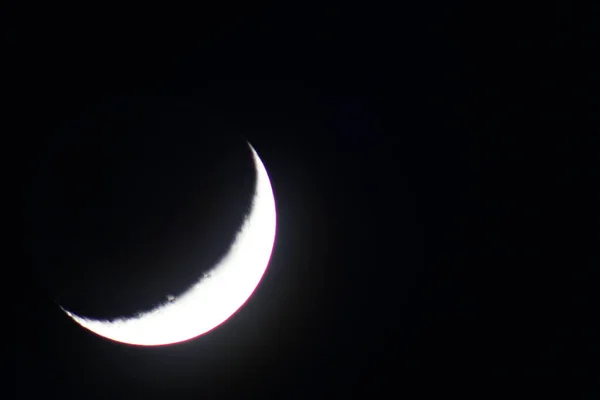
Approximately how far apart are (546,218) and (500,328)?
2.47 ft

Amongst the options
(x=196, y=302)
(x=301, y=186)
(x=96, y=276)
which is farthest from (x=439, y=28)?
(x=96, y=276)

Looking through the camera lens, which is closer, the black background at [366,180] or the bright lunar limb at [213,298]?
the bright lunar limb at [213,298]

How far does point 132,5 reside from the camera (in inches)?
101

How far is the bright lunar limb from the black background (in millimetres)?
278

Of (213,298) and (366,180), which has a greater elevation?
(366,180)

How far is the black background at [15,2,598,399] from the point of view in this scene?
2.57 metres

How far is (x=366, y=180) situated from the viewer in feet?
9.07

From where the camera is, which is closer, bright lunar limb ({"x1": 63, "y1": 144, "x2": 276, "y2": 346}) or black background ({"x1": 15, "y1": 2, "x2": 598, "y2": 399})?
bright lunar limb ({"x1": 63, "y1": 144, "x2": 276, "y2": 346})

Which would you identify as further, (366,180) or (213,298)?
(366,180)

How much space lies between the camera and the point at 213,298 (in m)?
2.30

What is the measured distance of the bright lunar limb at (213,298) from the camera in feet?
7.18

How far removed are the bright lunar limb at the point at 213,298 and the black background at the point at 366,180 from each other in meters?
0.28

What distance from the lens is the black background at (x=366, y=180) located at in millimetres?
2568

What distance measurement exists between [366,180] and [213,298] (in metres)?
1.18
